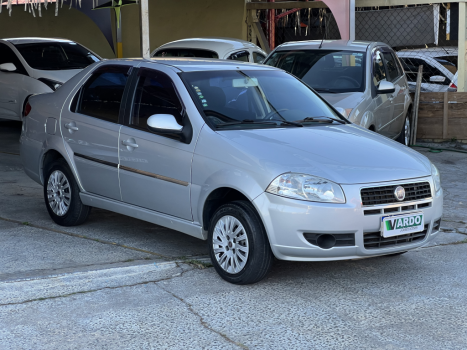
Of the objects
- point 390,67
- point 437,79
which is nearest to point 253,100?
point 390,67

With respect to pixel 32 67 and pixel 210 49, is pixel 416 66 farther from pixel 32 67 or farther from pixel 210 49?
pixel 32 67

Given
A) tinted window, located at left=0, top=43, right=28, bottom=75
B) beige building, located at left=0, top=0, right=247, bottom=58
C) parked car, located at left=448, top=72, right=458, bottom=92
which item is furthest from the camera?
beige building, located at left=0, top=0, right=247, bottom=58

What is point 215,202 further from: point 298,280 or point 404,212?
point 404,212

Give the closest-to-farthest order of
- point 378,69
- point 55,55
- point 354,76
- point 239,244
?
point 239,244 → point 354,76 → point 378,69 → point 55,55

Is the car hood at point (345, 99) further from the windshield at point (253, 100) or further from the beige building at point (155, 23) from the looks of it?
the beige building at point (155, 23)

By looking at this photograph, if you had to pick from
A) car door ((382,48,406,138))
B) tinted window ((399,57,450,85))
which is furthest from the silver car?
tinted window ((399,57,450,85))

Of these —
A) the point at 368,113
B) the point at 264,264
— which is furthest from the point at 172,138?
the point at 368,113

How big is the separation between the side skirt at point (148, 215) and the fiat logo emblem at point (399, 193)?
4.77 feet

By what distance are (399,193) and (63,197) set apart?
3250 millimetres

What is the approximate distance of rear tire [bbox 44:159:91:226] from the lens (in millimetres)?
6340

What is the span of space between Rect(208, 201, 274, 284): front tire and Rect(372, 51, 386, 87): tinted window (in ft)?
15.8

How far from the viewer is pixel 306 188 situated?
4.56 metres

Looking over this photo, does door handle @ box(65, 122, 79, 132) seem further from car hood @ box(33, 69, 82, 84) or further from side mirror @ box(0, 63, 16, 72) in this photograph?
side mirror @ box(0, 63, 16, 72)

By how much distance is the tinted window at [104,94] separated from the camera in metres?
5.91
